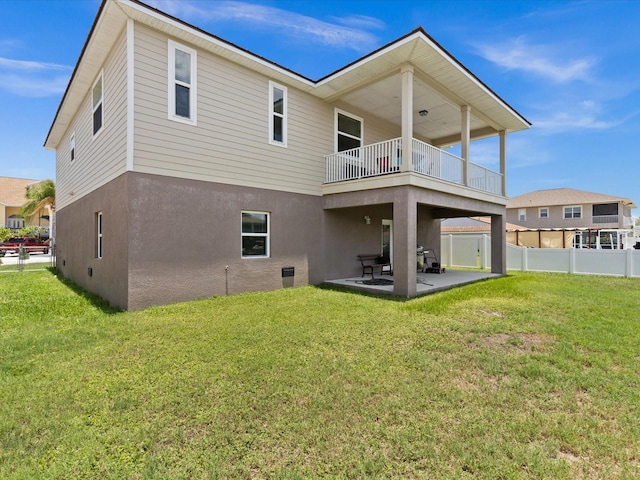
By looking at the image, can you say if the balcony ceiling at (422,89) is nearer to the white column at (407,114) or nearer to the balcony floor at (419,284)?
the white column at (407,114)

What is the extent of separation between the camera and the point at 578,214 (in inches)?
1358

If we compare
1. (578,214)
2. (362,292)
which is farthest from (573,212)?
(362,292)

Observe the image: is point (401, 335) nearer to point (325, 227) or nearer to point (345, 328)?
point (345, 328)

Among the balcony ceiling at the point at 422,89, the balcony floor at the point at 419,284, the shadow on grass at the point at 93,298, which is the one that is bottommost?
the shadow on grass at the point at 93,298

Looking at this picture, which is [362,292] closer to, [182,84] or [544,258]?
[182,84]

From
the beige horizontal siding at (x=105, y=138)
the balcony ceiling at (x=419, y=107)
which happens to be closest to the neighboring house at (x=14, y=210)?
the beige horizontal siding at (x=105, y=138)

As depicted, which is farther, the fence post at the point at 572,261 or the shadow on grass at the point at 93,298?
the fence post at the point at 572,261

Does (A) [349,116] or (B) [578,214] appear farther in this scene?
(B) [578,214]

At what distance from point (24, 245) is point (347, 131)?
1101 inches

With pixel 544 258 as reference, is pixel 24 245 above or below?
above

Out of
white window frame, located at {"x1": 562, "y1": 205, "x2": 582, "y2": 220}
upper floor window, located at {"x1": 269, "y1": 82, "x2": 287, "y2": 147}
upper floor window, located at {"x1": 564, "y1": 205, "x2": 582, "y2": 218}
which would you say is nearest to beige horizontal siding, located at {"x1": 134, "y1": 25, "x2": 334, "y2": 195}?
upper floor window, located at {"x1": 269, "y1": 82, "x2": 287, "y2": 147}

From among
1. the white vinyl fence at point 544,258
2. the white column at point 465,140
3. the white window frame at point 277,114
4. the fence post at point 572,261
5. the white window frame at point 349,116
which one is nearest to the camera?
the white window frame at point 277,114

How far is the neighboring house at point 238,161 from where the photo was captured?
678 centimetres

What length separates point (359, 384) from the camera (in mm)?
3531
